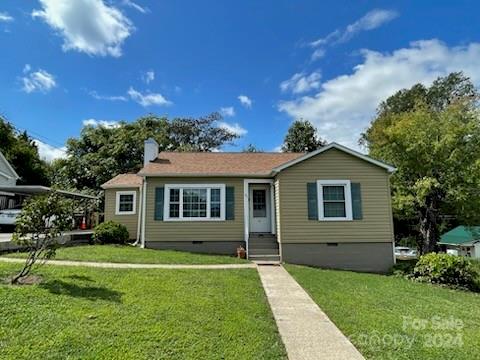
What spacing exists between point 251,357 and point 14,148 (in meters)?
37.4

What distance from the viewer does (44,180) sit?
35.0m

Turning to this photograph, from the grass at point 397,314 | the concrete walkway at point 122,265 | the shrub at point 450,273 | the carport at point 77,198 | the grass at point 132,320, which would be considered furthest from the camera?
the carport at point 77,198

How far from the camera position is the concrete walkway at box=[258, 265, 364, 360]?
13.4 ft

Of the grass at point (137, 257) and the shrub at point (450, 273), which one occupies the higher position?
the grass at point (137, 257)

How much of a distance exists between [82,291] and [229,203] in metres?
7.94

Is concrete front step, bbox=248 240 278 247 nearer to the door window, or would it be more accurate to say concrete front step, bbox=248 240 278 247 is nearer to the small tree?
the door window

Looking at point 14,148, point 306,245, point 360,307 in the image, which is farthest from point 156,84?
point 14,148

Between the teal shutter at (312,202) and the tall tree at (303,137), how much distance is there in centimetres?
1877

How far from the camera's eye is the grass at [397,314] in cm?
443

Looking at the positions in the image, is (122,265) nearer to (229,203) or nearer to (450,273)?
(229,203)

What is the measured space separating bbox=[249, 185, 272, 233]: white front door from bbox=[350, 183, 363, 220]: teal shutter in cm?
359

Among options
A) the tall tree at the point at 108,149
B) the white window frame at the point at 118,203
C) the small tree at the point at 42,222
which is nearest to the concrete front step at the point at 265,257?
the small tree at the point at 42,222

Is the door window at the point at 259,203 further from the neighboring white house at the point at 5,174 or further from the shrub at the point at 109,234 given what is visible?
the neighboring white house at the point at 5,174

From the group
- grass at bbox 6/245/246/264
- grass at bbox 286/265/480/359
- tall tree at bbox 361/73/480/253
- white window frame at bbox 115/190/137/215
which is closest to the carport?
white window frame at bbox 115/190/137/215
